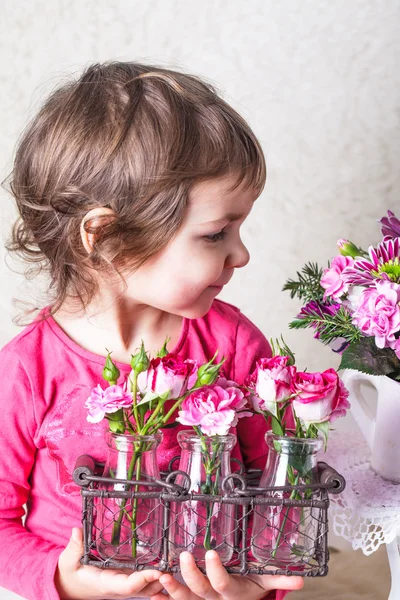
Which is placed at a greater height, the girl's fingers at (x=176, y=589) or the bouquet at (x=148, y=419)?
the bouquet at (x=148, y=419)

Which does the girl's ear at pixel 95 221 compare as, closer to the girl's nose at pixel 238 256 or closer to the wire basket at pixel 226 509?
the girl's nose at pixel 238 256

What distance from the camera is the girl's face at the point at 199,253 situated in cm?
94

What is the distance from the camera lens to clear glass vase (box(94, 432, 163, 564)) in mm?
829

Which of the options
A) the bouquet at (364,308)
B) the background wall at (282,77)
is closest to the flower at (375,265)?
the bouquet at (364,308)

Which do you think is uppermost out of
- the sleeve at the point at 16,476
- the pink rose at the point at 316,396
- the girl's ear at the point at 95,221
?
the girl's ear at the point at 95,221

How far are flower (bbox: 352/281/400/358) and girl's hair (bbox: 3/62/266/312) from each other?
0.19 meters

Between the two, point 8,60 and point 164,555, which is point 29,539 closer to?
point 164,555

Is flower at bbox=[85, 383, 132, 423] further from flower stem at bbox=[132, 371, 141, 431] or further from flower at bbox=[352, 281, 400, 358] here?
flower at bbox=[352, 281, 400, 358]

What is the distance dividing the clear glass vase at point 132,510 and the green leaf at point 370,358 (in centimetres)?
28

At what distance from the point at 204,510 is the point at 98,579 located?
136 millimetres

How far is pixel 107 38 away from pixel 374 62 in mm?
533

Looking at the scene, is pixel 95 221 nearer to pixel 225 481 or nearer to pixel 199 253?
pixel 199 253

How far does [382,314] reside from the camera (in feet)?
3.10

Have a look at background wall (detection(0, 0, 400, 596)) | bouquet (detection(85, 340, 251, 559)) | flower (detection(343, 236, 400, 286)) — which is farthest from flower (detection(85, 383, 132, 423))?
background wall (detection(0, 0, 400, 596))
